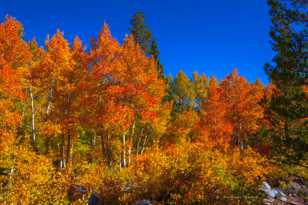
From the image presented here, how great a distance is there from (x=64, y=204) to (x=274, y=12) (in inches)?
490

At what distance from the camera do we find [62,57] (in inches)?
853

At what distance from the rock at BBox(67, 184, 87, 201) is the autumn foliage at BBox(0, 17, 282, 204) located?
283mm

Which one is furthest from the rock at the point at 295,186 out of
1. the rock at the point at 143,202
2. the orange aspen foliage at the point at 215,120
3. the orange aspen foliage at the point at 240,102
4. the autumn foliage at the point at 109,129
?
the orange aspen foliage at the point at 240,102

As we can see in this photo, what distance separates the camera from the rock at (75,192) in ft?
43.6

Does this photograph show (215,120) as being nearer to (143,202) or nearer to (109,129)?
(109,129)

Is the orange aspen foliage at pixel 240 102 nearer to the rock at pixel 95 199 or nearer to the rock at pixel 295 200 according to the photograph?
the rock at pixel 295 200

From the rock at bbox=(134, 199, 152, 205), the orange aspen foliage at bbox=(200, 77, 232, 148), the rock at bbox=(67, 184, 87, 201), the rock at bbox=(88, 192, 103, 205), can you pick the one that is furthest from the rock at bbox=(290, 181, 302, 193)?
the orange aspen foliage at bbox=(200, 77, 232, 148)

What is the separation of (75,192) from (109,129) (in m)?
9.60

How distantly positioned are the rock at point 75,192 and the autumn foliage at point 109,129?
0.28 m

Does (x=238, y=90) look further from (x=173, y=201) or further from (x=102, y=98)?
(x=173, y=201)

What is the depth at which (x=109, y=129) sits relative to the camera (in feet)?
75.5

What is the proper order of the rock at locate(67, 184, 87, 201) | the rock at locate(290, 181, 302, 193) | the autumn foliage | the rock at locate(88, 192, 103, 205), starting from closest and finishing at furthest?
the autumn foliage → the rock at locate(88, 192, 103, 205) → the rock at locate(67, 184, 87, 201) → the rock at locate(290, 181, 302, 193)

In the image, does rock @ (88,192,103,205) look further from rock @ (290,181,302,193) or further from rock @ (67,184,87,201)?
rock @ (290,181,302,193)

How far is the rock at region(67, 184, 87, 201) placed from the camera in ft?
43.6
